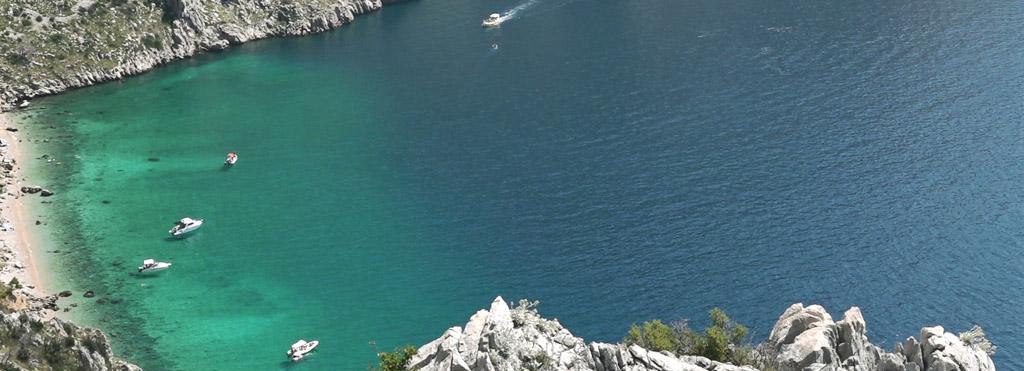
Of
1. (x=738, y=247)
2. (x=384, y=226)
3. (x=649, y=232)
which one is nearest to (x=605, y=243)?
(x=649, y=232)

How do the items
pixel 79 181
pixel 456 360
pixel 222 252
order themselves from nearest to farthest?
pixel 456 360 < pixel 222 252 < pixel 79 181

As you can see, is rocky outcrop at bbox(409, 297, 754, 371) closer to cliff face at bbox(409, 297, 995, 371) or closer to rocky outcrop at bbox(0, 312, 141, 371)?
cliff face at bbox(409, 297, 995, 371)

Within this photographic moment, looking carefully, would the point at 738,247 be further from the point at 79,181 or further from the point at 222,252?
the point at 79,181

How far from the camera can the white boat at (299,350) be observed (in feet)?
418

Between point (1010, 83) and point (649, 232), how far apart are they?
85.9 metres

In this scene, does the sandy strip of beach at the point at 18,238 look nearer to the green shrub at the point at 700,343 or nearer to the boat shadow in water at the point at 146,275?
the boat shadow in water at the point at 146,275

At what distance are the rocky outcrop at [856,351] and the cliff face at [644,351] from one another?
77mm

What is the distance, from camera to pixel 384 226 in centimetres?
15812

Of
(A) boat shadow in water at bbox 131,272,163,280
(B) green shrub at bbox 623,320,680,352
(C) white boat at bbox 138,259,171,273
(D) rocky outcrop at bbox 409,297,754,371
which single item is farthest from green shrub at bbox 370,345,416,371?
(C) white boat at bbox 138,259,171,273

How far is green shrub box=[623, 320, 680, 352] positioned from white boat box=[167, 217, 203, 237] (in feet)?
259

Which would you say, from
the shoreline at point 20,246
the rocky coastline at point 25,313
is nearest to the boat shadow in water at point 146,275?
the rocky coastline at point 25,313

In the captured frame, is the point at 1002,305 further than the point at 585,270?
No

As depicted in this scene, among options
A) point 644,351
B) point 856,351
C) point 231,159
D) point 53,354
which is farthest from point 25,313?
point 231,159

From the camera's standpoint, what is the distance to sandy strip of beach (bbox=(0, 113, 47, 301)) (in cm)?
14288
